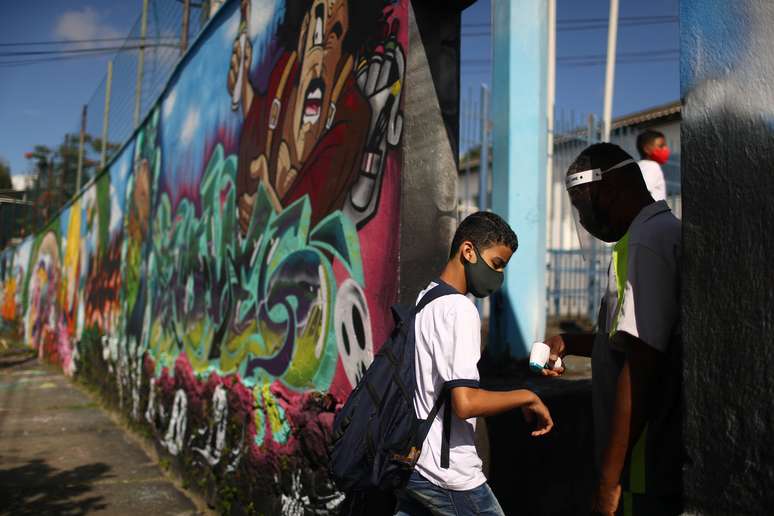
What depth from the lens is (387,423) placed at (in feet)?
7.17

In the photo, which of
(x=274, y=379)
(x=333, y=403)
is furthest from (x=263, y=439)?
(x=333, y=403)

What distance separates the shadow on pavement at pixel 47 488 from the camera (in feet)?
15.5

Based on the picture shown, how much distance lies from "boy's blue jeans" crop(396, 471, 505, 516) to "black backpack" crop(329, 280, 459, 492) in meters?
0.05

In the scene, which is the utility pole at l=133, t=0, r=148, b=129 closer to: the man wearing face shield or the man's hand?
the man wearing face shield

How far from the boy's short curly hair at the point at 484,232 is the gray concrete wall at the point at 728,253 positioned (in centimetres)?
71

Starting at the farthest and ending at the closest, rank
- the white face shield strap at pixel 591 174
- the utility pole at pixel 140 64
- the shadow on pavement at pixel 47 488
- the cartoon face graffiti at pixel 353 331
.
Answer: the utility pole at pixel 140 64 < the shadow on pavement at pixel 47 488 < the cartoon face graffiti at pixel 353 331 < the white face shield strap at pixel 591 174

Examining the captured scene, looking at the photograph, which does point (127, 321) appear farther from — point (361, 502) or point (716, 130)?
point (716, 130)

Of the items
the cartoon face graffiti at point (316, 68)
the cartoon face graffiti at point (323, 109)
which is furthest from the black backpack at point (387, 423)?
the cartoon face graffiti at point (316, 68)

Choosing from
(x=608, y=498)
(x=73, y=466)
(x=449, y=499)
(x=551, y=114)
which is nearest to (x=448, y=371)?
(x=449, y=499)

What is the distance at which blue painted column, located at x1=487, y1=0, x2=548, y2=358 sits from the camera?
12.6ft

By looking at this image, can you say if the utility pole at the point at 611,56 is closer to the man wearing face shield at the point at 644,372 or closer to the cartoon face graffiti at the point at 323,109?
the cartoon face graffiti at the point at 323,109

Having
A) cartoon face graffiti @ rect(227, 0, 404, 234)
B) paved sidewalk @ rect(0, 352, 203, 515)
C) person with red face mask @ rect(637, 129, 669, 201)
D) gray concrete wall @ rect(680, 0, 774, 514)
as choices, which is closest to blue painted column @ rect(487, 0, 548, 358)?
cartoon face graffiti @ rect(227, 0, 404, 234)

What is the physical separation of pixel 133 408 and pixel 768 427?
6.90m

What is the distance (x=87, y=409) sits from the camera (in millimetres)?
8727
